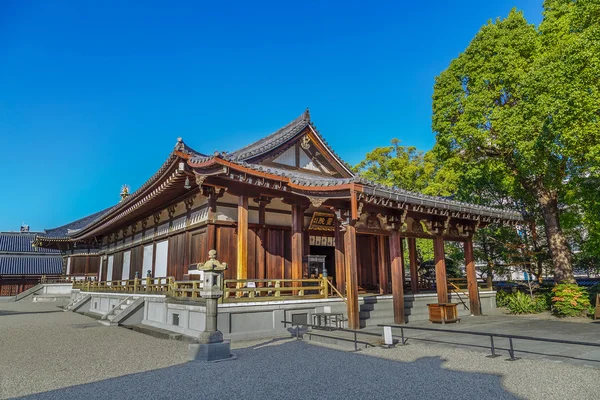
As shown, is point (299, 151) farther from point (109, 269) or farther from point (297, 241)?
point (109, 269)

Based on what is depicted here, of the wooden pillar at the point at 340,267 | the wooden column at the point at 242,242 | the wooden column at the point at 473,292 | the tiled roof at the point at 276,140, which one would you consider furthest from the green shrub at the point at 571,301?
the tiled roof at the point at 276,140

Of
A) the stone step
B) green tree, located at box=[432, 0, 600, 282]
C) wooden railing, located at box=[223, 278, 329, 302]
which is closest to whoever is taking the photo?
the stone step

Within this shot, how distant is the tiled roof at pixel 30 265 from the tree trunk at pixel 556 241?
53.9 meters

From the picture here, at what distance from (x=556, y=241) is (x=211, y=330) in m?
17.3

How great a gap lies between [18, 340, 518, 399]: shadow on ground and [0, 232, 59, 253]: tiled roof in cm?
5389

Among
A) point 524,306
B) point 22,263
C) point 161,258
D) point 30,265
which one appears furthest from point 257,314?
point 22,263

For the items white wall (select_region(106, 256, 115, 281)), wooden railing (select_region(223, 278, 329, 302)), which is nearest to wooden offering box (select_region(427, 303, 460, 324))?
wooden railing (select_region(223, 278, 329, 302))

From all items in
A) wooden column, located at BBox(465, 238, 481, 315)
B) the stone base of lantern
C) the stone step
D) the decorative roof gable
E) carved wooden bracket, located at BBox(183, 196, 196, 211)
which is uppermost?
the decorative roof gable

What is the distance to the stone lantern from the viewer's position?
8.88 metres

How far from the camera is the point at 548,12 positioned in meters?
18.6

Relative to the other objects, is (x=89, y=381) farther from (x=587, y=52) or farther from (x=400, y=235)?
(x=587, y=52)

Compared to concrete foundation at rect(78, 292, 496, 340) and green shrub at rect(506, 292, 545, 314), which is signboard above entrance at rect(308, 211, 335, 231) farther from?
green shrub at rect(506, 292, 545, 314)

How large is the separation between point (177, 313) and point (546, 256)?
2099 cm

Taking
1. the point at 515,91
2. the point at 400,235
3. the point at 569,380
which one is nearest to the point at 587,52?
the point at 515,91
